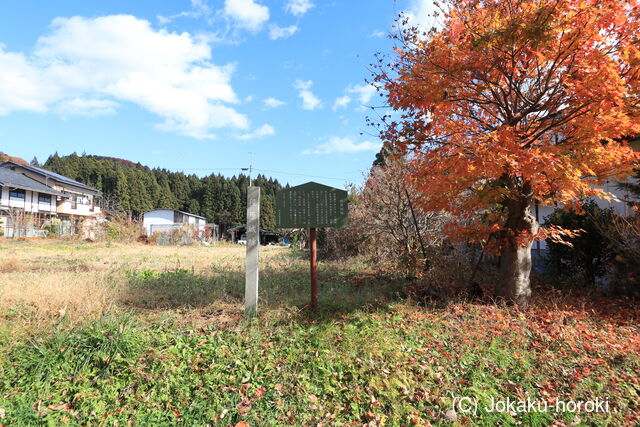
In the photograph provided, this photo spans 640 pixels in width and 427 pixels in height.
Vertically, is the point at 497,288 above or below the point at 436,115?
below

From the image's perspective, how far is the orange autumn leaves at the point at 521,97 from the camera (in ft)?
14.5

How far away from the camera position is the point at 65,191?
1387 inches

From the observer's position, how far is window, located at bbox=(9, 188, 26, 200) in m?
28.3

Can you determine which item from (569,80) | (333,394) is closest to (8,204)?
(333,394)

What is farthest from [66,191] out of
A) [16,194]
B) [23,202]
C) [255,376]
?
[255,376]

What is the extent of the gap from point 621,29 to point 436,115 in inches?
103

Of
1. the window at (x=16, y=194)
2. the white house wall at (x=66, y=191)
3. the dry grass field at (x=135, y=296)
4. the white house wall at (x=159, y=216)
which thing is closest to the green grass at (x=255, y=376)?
the dry grass field at (x=135, y=296)

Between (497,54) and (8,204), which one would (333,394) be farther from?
(8,204)

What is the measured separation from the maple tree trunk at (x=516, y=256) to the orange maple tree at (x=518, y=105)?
2cm

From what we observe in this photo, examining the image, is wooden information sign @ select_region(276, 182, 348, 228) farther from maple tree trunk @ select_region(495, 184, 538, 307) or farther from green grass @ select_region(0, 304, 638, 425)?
maple tree trunk @ select_region(495, 184, 538, 307)

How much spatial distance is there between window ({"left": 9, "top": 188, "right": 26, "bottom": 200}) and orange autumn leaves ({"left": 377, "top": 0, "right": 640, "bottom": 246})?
35.8 meters

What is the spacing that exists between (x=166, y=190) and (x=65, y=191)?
22504 millimetres

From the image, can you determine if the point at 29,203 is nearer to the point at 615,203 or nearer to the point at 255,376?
the point at 255,376

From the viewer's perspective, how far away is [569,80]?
4805 mm
